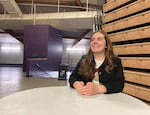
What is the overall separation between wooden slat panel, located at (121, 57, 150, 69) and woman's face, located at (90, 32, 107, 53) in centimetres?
230

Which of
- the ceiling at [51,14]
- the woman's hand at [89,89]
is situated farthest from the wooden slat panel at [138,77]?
the ceiling at [51,14]

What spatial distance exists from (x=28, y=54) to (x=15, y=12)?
1846mm

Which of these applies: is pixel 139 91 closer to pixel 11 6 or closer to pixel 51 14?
pixel 51 14

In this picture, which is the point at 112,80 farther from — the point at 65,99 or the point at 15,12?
the point at 15,12

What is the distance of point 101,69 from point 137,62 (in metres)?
2.60

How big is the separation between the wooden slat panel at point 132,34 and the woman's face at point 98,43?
243 centimetres

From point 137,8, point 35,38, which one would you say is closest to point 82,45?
point 35,38

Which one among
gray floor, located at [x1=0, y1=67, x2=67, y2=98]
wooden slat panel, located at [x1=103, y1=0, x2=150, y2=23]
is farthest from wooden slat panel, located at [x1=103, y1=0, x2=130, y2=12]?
gray floor, located at [x1=0, y1=67, x2=67, y2=98]

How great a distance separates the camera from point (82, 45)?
1512 cm

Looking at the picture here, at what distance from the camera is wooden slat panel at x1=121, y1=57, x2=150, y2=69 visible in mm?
3852

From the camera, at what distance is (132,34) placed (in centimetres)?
448

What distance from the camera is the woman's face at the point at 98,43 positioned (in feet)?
5.66

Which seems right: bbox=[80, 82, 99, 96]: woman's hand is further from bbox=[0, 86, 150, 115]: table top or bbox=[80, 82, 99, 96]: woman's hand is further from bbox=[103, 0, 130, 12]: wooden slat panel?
bbox=[103, 0, 130, 12]: wooden slat panel

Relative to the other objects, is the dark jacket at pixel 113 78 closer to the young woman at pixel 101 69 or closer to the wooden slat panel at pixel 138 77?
the young woman at pixel 101 69
